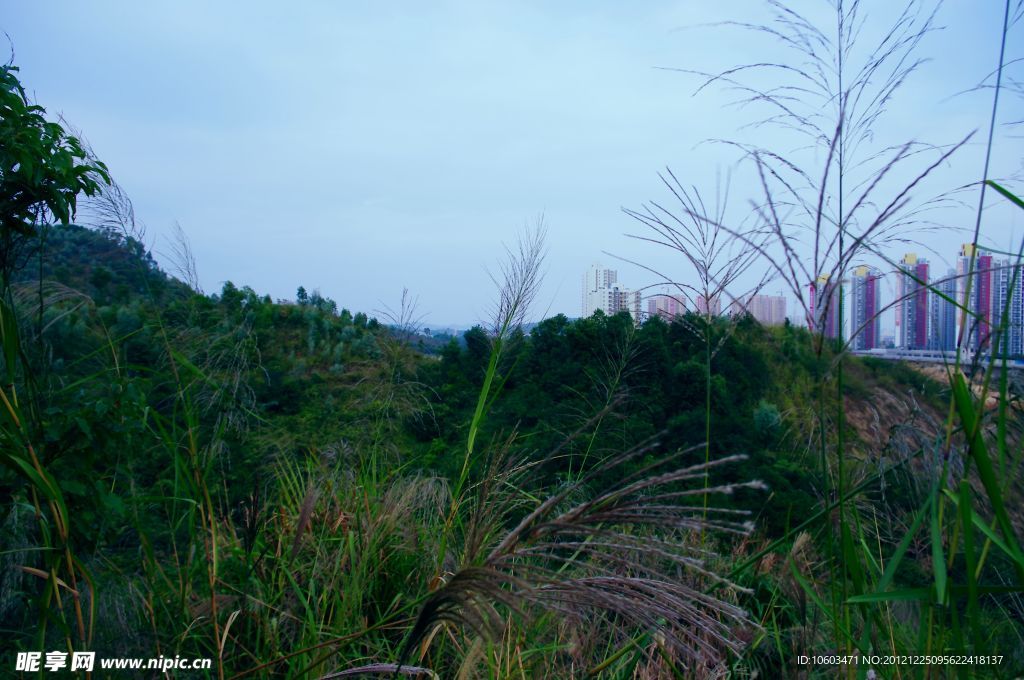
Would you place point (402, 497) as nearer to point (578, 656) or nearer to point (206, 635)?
point (206, 635)

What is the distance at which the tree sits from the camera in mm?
1824

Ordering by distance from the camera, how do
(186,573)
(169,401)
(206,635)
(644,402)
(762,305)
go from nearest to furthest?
1. (186,573)
2. (206,635)
3. (762,305)
4. (169,401)
5. (644,402)

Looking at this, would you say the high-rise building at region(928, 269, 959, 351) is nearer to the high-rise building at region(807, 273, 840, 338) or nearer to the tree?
the high-rise building at region(807, 273, 840, 338)

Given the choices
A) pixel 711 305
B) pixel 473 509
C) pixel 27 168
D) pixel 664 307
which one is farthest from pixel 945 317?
pixel 27 168

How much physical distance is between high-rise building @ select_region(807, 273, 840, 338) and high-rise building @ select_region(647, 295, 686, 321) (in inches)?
45.4

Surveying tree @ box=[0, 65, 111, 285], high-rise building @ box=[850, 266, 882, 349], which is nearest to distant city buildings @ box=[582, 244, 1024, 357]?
high-rise building @ box=[850, 266, 882, 349]

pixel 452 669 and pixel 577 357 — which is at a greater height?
pixel 577 357

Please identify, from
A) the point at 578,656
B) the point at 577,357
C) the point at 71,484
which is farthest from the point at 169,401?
the point at 578,656

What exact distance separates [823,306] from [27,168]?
2.10 m

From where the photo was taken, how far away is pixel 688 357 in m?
5.46

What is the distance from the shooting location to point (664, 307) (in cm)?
294

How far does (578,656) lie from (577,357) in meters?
3.79

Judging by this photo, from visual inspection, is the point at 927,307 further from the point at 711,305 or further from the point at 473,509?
the point at 473,509

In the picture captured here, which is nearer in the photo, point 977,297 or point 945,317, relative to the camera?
point 977,297
